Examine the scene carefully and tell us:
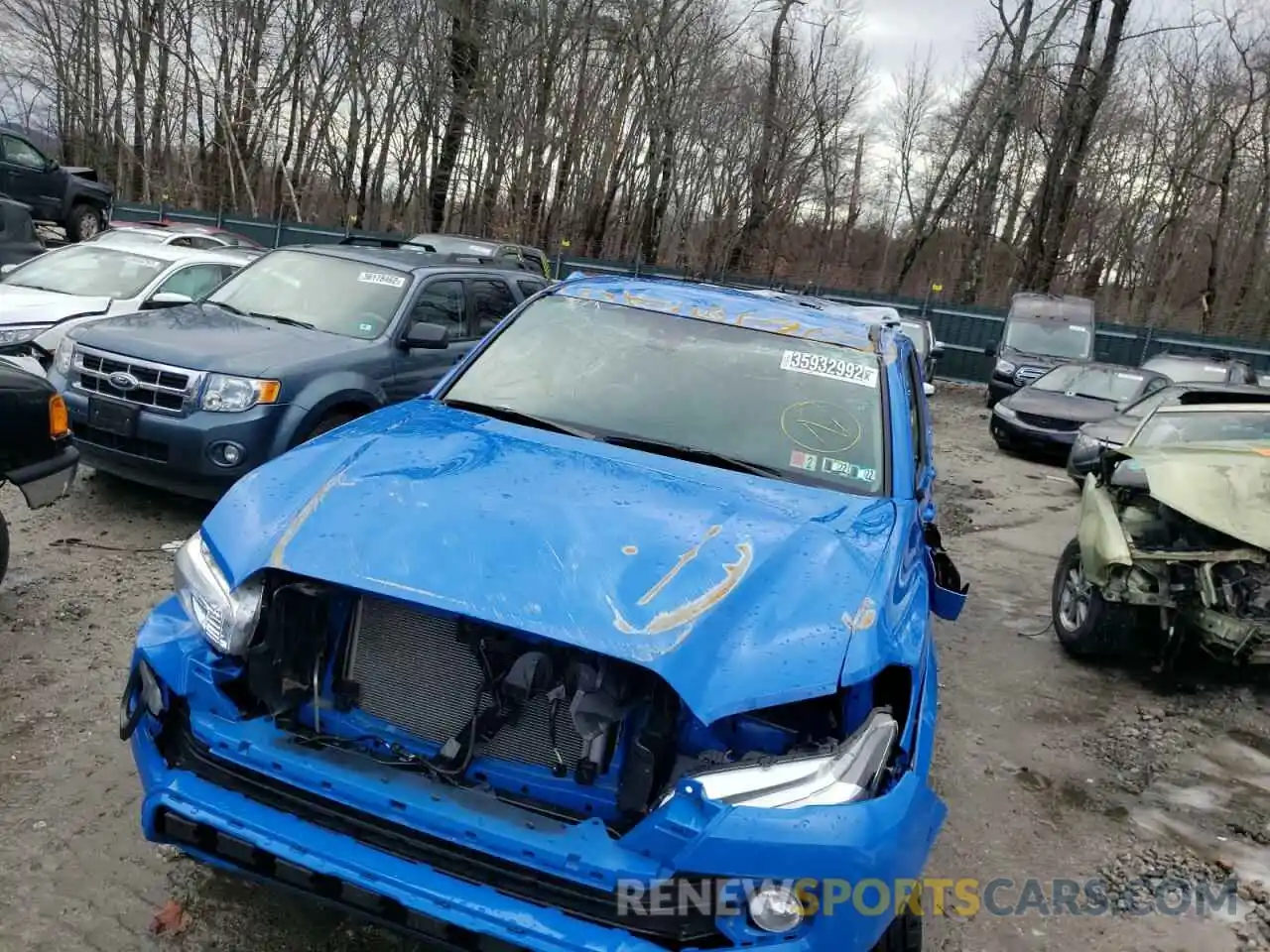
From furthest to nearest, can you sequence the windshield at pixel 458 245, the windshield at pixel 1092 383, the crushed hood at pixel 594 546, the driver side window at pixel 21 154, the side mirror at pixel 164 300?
the driver side window at pixel 21 154
the windshield at pixel 458 245
the windshield at pixel 1092 383
the side mirror at pixel 164 300
the crushed hood at pixel 594 546

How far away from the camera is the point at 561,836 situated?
2.18 meters

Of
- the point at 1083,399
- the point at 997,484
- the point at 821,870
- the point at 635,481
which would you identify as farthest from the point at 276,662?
the point at 1083,399

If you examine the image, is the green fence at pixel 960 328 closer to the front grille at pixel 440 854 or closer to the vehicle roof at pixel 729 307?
the vehicle roof at pixel 729 307

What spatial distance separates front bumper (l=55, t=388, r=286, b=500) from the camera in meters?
5.56

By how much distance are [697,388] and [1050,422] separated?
11008mm

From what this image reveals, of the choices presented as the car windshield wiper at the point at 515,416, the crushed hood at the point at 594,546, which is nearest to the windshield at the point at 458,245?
the car windshield wiper at the point at 515,416

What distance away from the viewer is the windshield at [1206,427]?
6.40 metres

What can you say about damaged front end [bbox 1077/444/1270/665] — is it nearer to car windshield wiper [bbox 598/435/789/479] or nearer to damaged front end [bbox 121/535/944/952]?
car windshield wiper [bbox 598/435/789/479]

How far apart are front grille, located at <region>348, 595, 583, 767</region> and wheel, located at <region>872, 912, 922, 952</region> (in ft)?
3.24

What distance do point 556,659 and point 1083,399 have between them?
530 inches

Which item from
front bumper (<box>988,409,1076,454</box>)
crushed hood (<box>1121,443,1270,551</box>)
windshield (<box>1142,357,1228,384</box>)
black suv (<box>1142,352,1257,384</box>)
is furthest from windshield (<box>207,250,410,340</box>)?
windshield (<box>1142,357,1228,384</box>)

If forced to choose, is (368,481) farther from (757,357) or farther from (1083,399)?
(1083,399)

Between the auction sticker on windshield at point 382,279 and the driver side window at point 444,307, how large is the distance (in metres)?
0.18

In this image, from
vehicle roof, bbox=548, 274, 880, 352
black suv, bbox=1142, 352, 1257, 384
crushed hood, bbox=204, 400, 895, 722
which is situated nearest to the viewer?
crushed hood, bbox=204, 400, 895, 722
